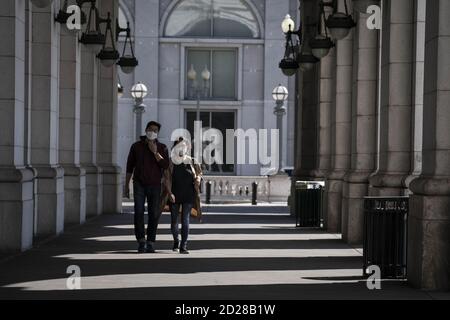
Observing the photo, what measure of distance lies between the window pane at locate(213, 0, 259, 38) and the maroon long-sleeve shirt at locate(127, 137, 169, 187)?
36243 millimetres

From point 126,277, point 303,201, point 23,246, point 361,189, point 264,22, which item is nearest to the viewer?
point 126,277

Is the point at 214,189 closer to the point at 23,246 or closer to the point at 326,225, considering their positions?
the point at 326,225

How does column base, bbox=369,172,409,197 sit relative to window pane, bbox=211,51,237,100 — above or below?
below

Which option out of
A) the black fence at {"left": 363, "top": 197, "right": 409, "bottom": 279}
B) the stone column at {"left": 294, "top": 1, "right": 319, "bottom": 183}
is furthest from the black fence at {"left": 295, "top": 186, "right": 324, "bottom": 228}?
the black fence at {"left": 363, "top": 197, "right": 409, "bottom": 279}

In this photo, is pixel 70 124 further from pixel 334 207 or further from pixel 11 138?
pixel 11 138

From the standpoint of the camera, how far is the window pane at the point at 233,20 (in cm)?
5478

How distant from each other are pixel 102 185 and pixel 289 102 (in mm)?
23636

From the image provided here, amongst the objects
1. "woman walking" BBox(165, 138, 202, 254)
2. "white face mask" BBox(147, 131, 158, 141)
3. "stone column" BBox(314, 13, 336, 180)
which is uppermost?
"stone column" BBox(314, 13, 336, 180)

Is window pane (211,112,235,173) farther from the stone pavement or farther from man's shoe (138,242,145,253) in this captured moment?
man's shoe (138,242,145,253)

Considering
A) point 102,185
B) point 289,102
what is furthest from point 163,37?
point 102,185

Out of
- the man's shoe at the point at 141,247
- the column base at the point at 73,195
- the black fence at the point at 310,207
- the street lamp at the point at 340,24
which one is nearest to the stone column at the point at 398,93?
the street lamp at the point at 340,24

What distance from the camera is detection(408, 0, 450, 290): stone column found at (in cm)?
1344

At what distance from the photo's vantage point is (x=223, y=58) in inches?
2188

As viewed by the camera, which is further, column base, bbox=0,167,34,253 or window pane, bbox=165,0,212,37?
window pane, bbox=165,0,212,37
